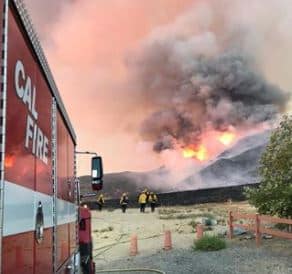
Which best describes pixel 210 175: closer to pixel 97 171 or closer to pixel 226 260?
pixel 226 260

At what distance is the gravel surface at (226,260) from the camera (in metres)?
12.7

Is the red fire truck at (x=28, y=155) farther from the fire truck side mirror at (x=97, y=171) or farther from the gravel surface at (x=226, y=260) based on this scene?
the gravel surface at (x=226, y=260)

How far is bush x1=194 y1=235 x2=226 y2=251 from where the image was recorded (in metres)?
15.4

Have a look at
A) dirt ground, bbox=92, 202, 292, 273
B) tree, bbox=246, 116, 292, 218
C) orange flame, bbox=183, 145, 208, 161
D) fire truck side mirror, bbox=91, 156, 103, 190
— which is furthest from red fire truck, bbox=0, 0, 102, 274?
orange flame, bbox=183, 145, 208, 161

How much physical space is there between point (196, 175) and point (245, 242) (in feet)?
199

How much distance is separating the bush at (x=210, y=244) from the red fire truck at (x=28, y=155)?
9810mm

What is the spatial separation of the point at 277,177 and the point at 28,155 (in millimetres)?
14072

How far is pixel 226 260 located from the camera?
545 inches

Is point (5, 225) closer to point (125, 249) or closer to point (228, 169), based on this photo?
point (125, 249)

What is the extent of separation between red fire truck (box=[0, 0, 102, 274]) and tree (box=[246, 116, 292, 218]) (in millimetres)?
11413

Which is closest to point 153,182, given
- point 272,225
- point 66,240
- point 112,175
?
point 112,175

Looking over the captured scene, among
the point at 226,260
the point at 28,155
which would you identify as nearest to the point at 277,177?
the point at 226,260

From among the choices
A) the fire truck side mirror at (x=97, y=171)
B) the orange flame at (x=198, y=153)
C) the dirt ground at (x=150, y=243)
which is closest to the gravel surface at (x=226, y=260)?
the dirt ground at (x=150, y=243)

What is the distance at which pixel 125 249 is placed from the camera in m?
18.1
